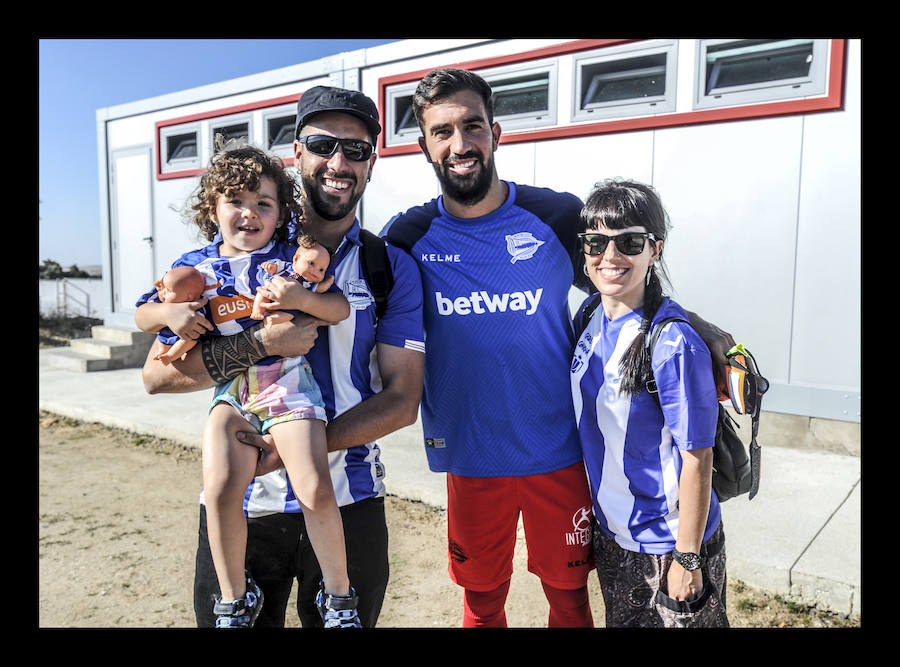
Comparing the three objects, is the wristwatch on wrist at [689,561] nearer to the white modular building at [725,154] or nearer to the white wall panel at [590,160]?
the white modular building at [725,154]

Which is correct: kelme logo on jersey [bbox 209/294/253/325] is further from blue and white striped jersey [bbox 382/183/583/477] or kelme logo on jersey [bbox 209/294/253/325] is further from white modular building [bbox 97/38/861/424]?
white modular building [bbox 97/38/861/424]

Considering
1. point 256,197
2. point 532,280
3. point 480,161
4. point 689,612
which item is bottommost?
point 689,612

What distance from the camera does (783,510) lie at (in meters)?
4.11

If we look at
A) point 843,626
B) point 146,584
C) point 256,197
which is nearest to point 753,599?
point 843,626

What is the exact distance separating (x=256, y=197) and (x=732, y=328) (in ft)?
15.3

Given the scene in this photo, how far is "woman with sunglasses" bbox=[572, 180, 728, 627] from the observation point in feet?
6.39

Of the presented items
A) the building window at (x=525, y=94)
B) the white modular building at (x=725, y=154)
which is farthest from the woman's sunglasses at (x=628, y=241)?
the building window at (x=525, y=94)

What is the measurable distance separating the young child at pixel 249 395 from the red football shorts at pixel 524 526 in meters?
0.69

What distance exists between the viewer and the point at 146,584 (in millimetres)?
3854

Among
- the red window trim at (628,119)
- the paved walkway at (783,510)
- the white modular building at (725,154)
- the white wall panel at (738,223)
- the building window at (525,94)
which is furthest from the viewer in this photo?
the building window at (525,94)

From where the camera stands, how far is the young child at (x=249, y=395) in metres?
1.94

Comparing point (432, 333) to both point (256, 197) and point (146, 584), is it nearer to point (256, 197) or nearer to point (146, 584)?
point (256, 197)

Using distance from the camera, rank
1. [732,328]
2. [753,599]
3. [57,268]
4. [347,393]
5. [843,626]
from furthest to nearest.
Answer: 1. [57,268]
2. [732,328]
3. [753,599]
4. [843,626]
5. [347,393]

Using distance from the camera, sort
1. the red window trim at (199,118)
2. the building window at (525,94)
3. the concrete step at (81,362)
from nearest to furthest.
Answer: the building window at (525,94), the red window trim at (199,118), the concrete step at (81,362)
